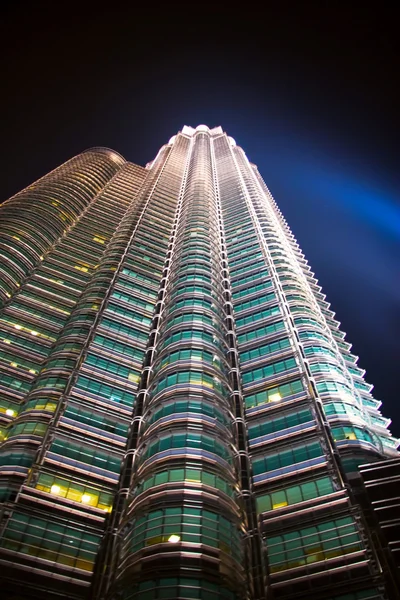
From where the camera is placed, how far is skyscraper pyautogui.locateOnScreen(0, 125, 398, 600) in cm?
2853

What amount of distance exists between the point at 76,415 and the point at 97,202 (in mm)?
63296

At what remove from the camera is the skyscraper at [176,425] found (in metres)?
28.5

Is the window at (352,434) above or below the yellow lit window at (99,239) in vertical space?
below

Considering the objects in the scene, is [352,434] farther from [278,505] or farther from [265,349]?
[265,349]

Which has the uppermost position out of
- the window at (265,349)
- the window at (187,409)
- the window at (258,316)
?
the window at (258,316)

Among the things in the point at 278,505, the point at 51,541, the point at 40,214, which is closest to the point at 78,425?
the point at 51,541

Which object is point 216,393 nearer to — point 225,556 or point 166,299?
point 225,556

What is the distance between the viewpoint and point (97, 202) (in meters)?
97.1

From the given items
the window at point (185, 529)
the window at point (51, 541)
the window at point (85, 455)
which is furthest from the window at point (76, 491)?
the window at point (185, 529)

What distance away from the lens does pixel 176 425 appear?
36.8m

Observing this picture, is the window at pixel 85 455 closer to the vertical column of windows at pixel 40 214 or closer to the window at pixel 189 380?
the window at pixel 189 380

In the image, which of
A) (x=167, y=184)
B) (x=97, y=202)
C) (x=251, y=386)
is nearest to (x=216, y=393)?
(x=251, y=386)

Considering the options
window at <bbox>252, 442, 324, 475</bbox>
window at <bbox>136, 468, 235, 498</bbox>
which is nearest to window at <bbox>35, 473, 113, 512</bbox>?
window at <bbox>136, 468, 235, 498</bbox>

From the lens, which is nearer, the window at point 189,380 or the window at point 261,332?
the window at point 189,380
